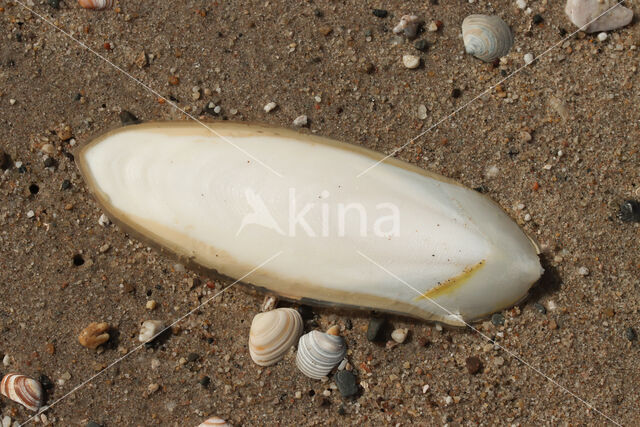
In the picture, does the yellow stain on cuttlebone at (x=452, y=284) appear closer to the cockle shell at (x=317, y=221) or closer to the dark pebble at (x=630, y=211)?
the cockle shell at (x=317, y=221)

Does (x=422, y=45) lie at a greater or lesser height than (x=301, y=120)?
greater

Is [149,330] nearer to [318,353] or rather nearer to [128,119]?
[318,353]

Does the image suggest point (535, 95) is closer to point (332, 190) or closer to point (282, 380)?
point (332, 190)

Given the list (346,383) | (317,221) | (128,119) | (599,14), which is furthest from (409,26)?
(346,383)

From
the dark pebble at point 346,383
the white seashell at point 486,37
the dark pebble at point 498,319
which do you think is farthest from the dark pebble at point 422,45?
the dark pebble at point 346,383

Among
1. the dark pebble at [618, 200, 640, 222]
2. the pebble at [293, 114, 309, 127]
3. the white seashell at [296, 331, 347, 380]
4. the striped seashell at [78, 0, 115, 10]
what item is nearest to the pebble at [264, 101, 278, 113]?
the pebble at [293, 114, 309, 127]

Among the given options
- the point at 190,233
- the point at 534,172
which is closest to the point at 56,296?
the point at 190,233
